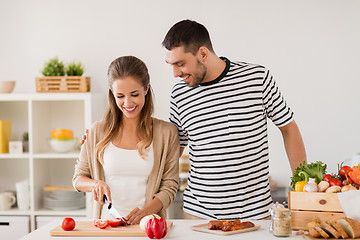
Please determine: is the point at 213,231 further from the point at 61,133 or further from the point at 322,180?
the point at 61,133

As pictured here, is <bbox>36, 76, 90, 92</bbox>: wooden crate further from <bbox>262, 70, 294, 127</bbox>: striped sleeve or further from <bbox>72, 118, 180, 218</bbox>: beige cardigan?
<bbox>262, 70, 294, 127</bbox>: striped sleeve

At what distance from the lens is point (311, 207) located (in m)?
1.96

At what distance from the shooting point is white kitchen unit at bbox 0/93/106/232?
3.83 metres

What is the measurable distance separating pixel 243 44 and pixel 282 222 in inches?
89.3

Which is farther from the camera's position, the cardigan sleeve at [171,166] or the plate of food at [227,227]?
the cardigan sleeve at [171,166]


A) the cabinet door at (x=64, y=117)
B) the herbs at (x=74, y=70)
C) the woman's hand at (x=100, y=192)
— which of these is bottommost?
the woman's hand at (x=100, y=192)

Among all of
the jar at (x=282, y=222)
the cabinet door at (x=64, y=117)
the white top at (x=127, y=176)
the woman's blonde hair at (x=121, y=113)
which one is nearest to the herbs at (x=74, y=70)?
the cabinet door at (x=64, y=117)

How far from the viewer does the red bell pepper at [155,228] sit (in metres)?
1.91

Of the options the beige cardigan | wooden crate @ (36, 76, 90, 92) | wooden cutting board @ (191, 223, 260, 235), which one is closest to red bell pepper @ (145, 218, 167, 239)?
wooden cutting board @ (191, 223, 260, 235)

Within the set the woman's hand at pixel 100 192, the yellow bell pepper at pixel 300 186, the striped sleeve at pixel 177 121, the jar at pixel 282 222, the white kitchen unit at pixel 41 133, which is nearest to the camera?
the jar at pixel 282 222

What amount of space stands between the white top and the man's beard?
15.5 inches

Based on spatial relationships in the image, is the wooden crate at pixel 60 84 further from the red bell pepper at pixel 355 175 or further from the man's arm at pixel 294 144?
the red bell pepper at pixel 355 175

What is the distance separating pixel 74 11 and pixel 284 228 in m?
2.82

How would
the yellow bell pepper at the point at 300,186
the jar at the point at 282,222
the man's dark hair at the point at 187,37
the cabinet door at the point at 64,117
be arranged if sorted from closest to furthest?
the jar at the point at 282,222
the yellow bell pepper at the point at 300,186
the man's dark hair at the point at 187,37
the cabinet door at the point at 64,117
